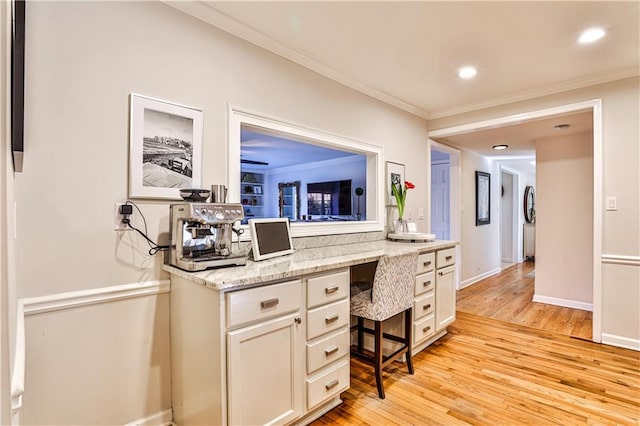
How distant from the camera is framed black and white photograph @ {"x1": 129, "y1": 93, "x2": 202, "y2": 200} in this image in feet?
5.47

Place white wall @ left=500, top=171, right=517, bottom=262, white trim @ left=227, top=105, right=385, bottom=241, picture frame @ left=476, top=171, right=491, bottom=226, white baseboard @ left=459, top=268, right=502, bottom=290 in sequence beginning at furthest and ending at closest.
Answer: white wall @ left=500, top=171, right=517, bottom=262, picture frame @ left=476, top=171, right=491, bottom=226, white baseboard @ left=459, top=268, right=502, bottom=290, white trim @ left=227, top=105, right=385, bottom=241

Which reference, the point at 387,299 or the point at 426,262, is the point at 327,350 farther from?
the point at 426,262

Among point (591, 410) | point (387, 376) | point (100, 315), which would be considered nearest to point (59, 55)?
point (100, 315)

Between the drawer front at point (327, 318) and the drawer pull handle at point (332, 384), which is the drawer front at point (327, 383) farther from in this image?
the drawer front at point (327, 318)

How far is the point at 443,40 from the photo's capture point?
2236 mm

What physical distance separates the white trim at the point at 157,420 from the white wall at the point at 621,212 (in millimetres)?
3548

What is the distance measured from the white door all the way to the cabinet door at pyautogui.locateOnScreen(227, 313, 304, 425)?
4557 millimetres

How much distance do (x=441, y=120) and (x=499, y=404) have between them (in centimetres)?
302

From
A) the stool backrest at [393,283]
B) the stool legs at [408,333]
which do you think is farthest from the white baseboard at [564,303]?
the stool backrest at [393,283]

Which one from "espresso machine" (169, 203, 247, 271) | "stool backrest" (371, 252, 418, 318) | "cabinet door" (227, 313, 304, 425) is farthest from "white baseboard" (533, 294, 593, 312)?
"espresso machine" (169, 203, 247, 271)

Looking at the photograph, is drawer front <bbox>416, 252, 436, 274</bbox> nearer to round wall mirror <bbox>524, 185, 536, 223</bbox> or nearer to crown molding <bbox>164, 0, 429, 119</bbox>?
crown molding <bbox>164, 0, 429, 119</bbox>

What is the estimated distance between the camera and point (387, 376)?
2326mm

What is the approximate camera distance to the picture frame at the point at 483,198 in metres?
5.32

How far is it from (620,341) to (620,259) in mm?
721
